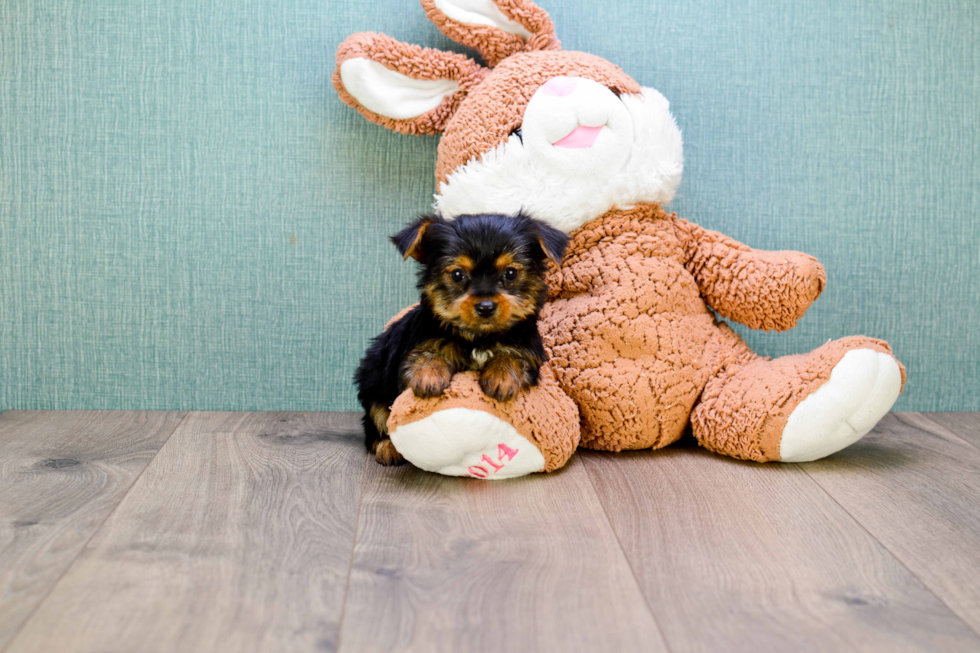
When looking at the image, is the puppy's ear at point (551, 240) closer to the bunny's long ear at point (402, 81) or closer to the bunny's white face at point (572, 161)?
the bunny's white face at point (572, 161)

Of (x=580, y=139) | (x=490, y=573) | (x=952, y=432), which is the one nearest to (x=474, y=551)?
(x=490, y=573)

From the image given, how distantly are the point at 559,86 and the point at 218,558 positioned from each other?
4.05 feet

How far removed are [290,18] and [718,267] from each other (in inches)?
51.7

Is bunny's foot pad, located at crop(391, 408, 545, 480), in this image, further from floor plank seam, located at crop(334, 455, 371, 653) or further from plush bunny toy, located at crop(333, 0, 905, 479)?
floor plank seam, located at crop(334, 455, 371, 653)

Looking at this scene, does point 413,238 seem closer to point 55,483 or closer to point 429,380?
point 429,380

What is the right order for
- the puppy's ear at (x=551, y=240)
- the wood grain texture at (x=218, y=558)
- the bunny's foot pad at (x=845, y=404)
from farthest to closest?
the bunny's foot pad at (x=845, y=404) → the puppy's ear at (x=551, y=240) → the wood grain texture at (x=218, y=558)

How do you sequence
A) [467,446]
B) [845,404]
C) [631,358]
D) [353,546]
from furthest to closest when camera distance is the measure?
[631,358] < [845,404] < [467,446] < [353,546]

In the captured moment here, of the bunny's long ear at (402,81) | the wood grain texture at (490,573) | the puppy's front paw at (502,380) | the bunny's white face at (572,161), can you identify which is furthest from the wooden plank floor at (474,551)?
the bunny's long ear at (402,81)

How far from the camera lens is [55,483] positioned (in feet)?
5.52

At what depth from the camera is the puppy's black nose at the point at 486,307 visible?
1.52 m

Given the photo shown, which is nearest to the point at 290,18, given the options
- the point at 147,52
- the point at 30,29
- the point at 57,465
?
the point at 147,52

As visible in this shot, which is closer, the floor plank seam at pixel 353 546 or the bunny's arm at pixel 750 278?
the floor plank seam at pixel 353 546

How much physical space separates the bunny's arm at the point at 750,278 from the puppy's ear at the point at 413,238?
69cm

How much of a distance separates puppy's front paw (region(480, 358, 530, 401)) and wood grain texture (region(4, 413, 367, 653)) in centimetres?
36
